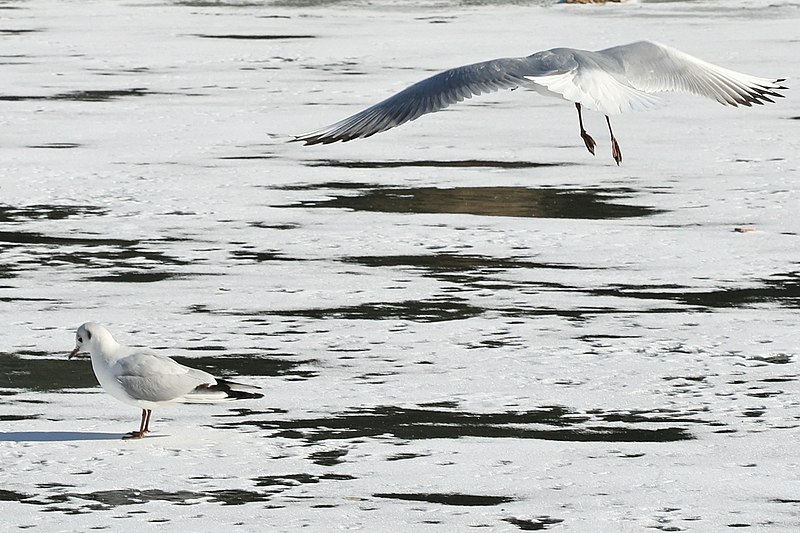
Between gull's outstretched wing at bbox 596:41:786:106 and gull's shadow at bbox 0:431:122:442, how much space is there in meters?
4.62

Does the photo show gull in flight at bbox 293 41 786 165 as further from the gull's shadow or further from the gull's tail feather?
the gull's shadow

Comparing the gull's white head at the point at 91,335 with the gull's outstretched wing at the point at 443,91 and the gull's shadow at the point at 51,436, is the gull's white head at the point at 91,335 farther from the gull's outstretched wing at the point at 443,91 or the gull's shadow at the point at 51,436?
the gull's outstretched wing at the point at 443,91

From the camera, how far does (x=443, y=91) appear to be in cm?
905

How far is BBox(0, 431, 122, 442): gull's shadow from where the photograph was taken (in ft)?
20.4

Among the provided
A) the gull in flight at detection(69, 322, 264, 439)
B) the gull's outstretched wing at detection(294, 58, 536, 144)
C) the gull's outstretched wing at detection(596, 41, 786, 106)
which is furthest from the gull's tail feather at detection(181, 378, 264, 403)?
the gull's outstretched wing at detection(596, 41, 786, 106)

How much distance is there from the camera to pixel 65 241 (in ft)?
33.4

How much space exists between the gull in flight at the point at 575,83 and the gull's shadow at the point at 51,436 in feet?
7.43

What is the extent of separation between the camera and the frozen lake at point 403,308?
568 cm

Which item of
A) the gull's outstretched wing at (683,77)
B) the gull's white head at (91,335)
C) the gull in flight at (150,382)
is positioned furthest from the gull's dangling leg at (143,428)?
the gull's outstretched wing at (683,77)

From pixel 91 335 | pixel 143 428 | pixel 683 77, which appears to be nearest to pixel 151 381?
pixel 143 428

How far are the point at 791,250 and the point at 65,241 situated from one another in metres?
4.10

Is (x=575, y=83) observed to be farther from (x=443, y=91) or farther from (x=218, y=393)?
(x=218, y=393)

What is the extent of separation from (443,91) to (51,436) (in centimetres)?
347

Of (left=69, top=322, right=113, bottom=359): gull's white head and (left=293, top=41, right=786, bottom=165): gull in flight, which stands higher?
(left=293, top=41, right=786, bottom=165): gull in flight
